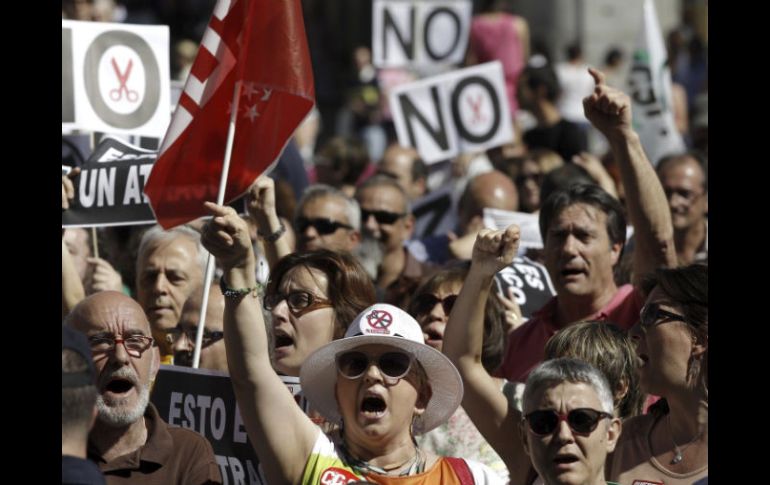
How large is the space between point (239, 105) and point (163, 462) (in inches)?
76.6

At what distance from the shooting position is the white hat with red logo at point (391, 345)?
4.80 m

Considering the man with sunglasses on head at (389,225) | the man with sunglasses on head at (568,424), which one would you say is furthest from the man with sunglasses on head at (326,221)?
the man with sunglasses on head at (568,424)

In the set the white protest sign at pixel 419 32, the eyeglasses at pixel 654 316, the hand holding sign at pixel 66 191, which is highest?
the white protest sign at pixel 419 32

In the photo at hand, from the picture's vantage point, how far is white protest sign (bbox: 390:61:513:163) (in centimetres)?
1116

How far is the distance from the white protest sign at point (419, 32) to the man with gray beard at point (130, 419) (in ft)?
26.3

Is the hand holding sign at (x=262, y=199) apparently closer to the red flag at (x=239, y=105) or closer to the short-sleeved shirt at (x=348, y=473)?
the red flag at (x=239, y=105)

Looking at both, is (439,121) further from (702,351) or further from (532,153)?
(702,351)

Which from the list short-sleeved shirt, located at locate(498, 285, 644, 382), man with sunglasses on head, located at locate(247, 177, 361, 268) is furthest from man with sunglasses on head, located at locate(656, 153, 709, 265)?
→ short-sleeved shirt, located at locate(498, 285, 644, 382)

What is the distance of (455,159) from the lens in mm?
11875

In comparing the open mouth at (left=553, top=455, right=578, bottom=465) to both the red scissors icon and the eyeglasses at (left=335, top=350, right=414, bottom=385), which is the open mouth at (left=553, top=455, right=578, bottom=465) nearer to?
the eyeglasses at (left=335, top=350, right=414, bottom=385)

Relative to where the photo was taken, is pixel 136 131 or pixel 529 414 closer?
pixel 529 414

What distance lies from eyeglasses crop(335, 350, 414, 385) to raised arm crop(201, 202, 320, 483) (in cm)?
23
